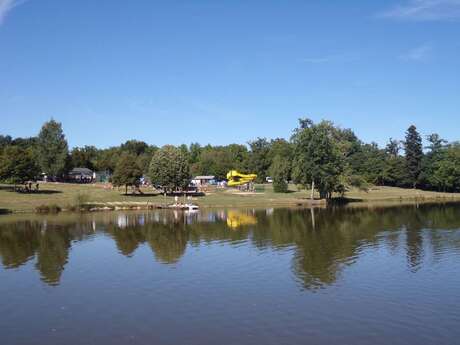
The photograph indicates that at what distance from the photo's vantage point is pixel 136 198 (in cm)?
10438

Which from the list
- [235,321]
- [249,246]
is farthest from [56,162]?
[235,321]

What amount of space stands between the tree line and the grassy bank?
381 centimetres

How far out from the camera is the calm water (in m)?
22.3

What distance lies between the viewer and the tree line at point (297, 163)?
10669cm

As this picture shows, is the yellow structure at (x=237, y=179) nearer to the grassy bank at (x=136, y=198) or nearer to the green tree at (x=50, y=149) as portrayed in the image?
the grassy bank at (x=136, y=198)

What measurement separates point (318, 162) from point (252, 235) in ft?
183

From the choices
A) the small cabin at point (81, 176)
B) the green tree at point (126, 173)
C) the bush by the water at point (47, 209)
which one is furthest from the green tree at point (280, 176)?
the small cabin at point (81, 176)

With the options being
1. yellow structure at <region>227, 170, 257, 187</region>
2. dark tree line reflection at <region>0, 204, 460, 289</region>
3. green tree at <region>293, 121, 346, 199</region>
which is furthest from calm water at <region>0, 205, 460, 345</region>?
yellow structure at <region>227, 170, 257, 187</region>

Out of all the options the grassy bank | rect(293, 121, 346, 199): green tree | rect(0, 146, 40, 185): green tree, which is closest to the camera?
the grassy bank

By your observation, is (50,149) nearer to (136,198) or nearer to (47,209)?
(136,198)

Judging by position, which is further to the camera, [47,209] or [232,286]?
[47,209]

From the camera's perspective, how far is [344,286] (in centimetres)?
3023

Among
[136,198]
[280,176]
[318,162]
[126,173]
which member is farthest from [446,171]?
[126,173]

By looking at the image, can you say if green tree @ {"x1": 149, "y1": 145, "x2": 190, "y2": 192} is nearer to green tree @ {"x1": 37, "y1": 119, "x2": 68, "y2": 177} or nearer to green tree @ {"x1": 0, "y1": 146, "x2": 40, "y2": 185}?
green tree @ {"x1": 0, "y1": 146, "x2": 40, "y2": 185}
